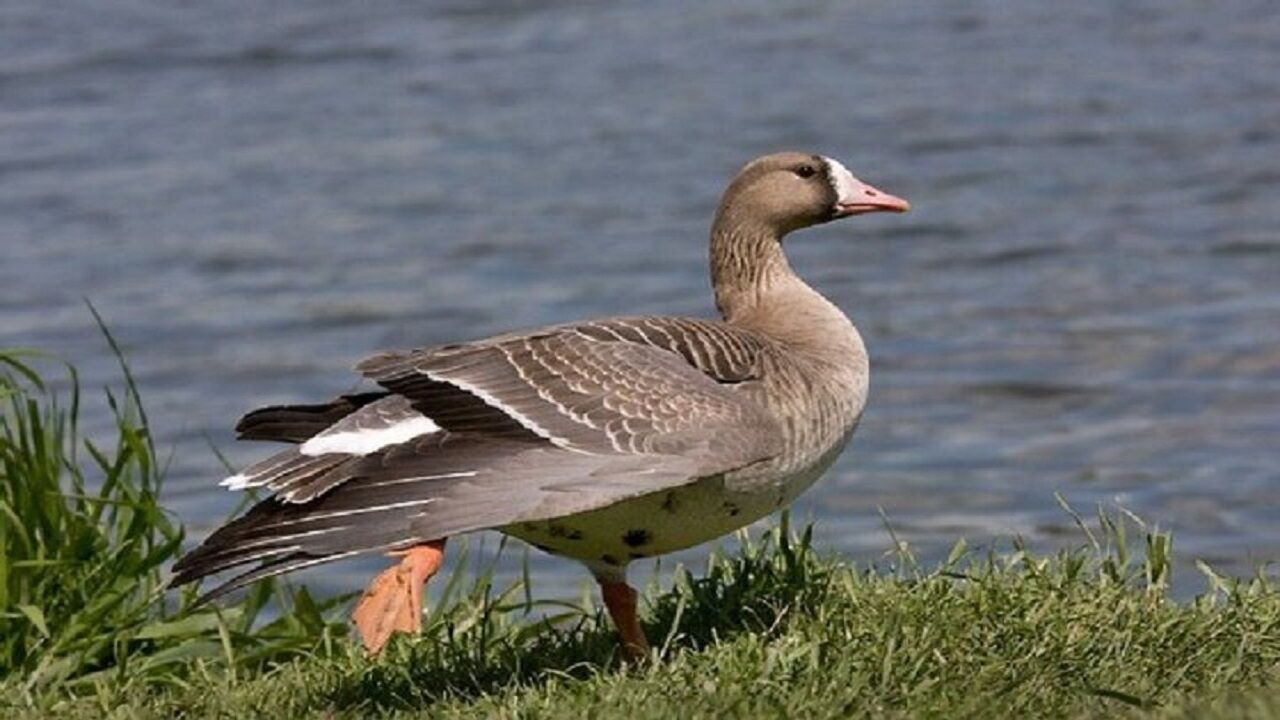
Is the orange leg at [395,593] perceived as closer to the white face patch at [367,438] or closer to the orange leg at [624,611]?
the white face patch at [367,438]

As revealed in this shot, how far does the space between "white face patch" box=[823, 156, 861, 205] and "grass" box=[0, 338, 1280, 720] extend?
1.13m

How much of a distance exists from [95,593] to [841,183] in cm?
266

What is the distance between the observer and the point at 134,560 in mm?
8352

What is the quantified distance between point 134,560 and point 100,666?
38 cm

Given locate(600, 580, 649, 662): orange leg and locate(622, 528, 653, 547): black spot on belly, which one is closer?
locate(622, 528, 653, 547): black spot on belly

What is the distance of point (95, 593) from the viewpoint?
8266mm

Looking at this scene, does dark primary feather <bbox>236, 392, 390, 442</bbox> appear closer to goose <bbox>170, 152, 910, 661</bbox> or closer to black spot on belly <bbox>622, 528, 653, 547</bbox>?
goose <bbox>170, 152, 910, 661</bbox>

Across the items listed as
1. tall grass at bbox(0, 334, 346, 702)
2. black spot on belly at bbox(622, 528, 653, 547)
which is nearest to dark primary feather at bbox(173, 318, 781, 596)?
black spot on belly at bbox(622, 528, 653, 547)

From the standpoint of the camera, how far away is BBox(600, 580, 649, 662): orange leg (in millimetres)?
7355

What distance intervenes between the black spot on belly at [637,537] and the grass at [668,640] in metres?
0.32

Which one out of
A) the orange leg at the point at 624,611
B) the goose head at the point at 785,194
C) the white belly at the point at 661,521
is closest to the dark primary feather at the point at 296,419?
the white belly at the point at 661,521

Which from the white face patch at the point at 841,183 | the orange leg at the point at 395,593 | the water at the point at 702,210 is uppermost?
the white face patch at the point at 841,183

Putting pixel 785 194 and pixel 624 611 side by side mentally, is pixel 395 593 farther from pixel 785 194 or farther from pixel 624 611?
pixel 785 194

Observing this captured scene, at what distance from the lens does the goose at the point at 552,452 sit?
261 inches
